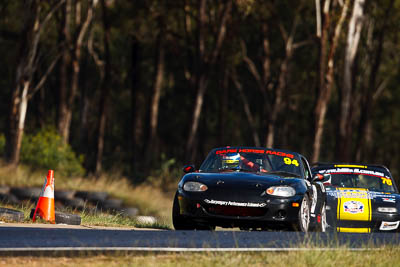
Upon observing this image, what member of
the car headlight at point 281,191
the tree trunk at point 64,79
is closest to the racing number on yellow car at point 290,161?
the car headlight at point 281,191

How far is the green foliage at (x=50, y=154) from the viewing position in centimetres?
3272

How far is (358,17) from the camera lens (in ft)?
111

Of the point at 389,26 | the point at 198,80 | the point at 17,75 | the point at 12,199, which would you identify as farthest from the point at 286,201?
the point at 389,26

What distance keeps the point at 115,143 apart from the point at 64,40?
1308 inches

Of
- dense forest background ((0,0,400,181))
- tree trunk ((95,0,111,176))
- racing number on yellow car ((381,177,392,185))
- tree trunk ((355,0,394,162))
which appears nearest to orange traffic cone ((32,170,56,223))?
racing number on yellow car ((381,177,392,185))

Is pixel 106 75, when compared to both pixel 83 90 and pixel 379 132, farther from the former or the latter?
pixel 379 132

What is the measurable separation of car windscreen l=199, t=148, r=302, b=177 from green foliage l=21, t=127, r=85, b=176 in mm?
18454

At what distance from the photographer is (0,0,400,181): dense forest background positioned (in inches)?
1320

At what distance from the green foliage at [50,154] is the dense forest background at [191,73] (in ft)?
0.24

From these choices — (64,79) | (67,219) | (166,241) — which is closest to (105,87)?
(64,79)

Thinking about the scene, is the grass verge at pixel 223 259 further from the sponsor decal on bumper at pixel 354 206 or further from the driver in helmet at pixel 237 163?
the sponsor decal on bumper at pixel 354 206

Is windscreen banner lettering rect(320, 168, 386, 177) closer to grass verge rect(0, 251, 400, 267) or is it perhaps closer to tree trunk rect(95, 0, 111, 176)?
grass verge rect(0, 251, 400, 267)

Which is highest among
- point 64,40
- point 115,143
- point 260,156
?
point 64,40

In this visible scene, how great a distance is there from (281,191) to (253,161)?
4.70 ft
